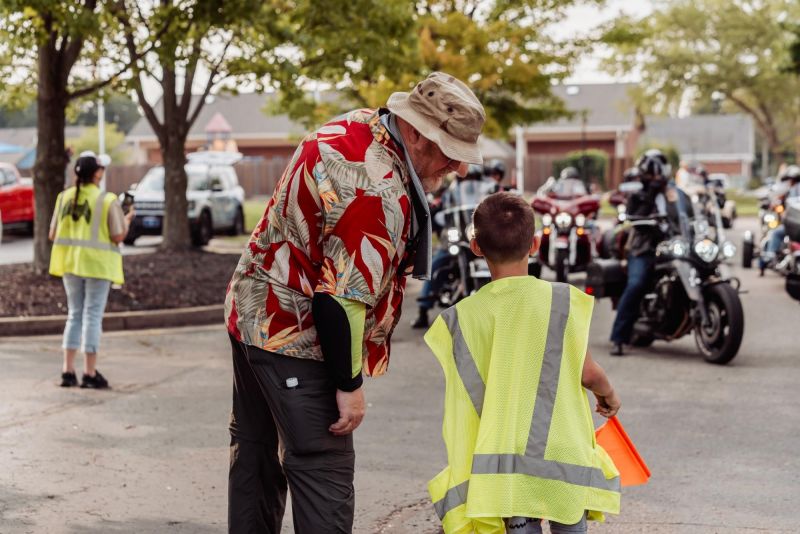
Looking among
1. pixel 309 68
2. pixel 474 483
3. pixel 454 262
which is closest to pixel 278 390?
pixel 474 483

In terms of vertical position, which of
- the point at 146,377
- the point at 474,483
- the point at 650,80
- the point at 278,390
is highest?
the point at 650,80

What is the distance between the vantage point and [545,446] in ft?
11.7

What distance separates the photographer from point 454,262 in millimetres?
12680

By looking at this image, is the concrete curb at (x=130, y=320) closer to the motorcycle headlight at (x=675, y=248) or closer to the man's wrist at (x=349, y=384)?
the motorcycle headlight at (x=675, y=248)

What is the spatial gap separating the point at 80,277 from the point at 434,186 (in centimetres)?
560

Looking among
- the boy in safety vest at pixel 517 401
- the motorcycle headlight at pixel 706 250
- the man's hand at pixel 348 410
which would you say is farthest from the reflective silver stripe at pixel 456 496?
the motorcycle headlight at pixel 706 250

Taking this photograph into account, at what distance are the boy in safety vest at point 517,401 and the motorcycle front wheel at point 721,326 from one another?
6284 mm

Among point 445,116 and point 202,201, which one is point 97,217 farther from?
point 202,201

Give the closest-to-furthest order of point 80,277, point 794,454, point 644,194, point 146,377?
point 794,454
point 80,277
point 146,377
point 644,194

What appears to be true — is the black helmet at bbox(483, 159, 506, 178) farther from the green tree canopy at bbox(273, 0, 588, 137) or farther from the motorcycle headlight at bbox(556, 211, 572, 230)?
the green tree canopy at bbox(273, 0, 588, 137)

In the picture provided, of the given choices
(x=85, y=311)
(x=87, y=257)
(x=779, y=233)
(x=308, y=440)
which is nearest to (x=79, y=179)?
(x=87, y=257)

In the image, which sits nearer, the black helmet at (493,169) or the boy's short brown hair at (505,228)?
the boy's short brown hair at (505,228)

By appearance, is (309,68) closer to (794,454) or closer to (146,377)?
(146,377)

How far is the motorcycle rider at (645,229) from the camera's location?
1047 cm
